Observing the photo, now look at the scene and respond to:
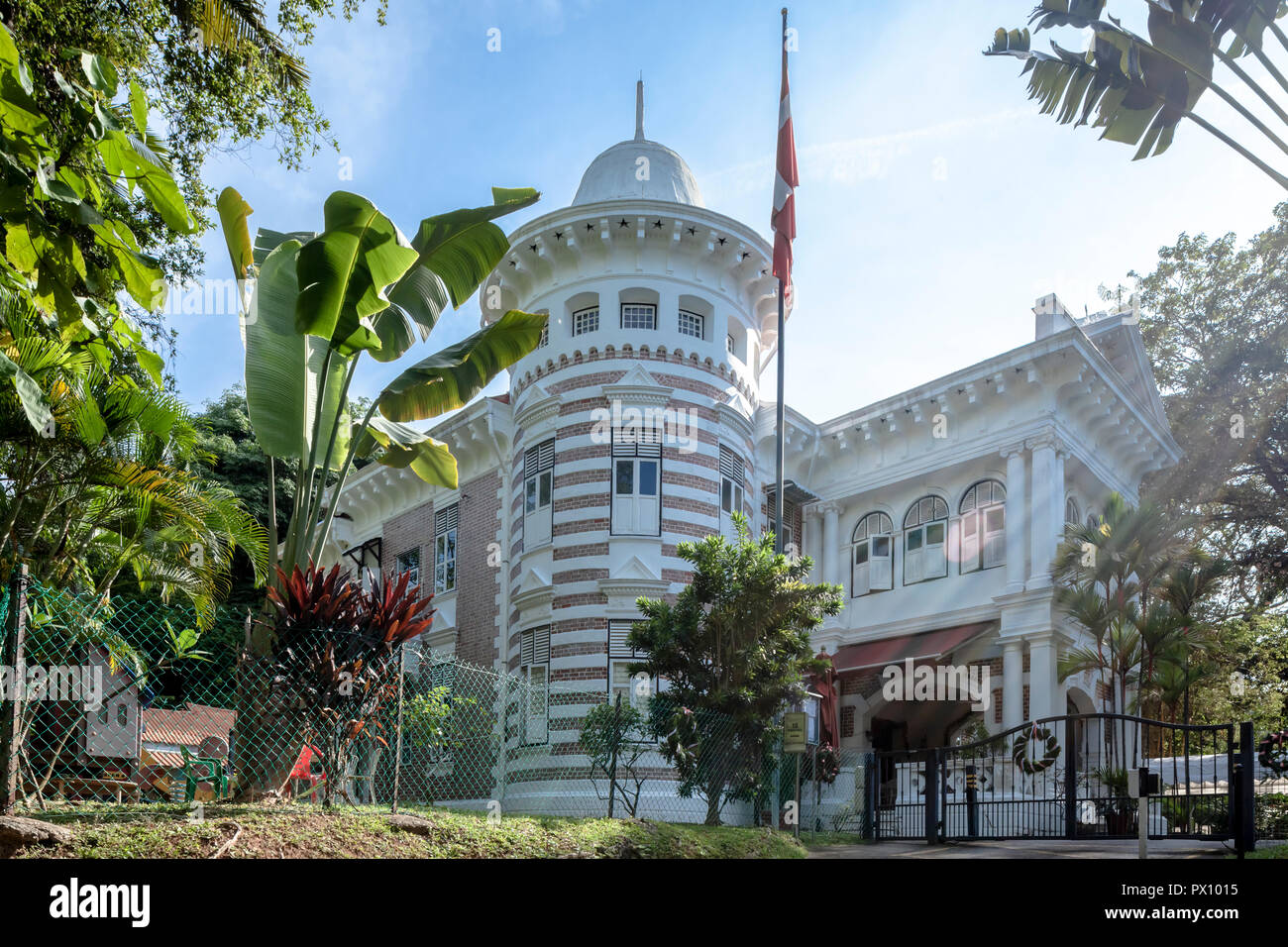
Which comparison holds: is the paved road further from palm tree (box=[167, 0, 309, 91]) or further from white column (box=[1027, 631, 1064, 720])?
palm tree (box=[167, 0, 309, 91])

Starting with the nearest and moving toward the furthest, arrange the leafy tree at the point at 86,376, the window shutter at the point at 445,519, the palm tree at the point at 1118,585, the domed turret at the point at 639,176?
1. the leafy tree at the point at 86,376
2. the palm tree at the point at 1118,585
3. the domed turret at the point at 639,176
4. the window shutter at the point at 445,519


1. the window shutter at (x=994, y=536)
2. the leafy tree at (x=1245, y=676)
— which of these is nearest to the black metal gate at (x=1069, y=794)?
the leafy tree at (x=1245, y=676)

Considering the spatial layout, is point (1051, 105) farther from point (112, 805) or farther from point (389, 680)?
point (112, 805)

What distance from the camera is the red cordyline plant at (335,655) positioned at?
9.16 meters

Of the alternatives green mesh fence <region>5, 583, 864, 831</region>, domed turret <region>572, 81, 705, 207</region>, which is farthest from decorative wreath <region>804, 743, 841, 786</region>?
domed turret <region>572, 81, 705, 207</region>

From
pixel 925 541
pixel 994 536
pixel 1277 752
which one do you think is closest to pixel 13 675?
pixel 1277 752

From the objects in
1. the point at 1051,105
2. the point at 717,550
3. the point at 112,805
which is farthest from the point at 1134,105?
the point at 112,805

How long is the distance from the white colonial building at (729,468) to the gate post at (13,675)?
1257 cm

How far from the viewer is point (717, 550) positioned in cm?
1552

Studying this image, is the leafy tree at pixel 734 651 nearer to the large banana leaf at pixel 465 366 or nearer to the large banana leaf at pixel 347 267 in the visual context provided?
the large banana leaf at pixel 465 366

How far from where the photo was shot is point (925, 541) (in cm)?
2334

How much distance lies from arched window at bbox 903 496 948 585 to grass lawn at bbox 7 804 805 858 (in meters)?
12.9

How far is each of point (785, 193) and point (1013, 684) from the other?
10139 millimetres

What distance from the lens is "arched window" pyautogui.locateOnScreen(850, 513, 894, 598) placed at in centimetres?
2395
